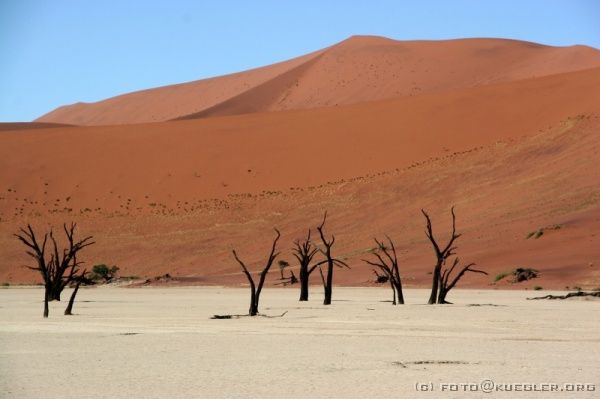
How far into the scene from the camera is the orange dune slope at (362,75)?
98.0m

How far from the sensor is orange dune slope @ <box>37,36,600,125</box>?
98000 millimetres

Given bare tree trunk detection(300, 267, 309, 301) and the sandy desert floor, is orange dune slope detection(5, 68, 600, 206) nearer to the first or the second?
bare tree trunk detection(300, 267, 309, 301)

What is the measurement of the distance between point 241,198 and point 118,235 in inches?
305

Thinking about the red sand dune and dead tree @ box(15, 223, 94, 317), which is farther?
the red sand dune

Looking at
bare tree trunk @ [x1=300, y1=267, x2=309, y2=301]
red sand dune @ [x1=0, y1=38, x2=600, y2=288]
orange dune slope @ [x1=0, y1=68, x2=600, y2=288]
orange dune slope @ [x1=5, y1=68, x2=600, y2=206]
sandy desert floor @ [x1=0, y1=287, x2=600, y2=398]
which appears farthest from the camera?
orange dune slope @ [x1=5, y1=68, x2=600, y2=206]

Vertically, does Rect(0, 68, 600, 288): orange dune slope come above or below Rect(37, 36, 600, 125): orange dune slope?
below

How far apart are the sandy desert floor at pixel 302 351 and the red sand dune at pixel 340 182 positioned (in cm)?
Answer: 1473

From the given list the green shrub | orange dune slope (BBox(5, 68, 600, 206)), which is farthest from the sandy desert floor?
orange dune slope (BBox(5, 68, 600, 206))

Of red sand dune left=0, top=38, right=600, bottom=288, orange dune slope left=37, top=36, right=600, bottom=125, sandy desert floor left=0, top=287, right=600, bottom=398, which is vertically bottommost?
sandy desert floor left=0, top=287, right=600, bottom=398

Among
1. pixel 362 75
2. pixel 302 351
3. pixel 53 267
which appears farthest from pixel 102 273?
pixel 362 75

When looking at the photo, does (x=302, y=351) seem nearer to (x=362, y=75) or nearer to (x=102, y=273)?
(x=102, y=273)

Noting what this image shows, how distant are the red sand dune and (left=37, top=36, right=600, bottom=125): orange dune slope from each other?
20.6 m

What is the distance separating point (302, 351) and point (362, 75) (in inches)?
3591

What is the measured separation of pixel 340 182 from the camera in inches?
2421
